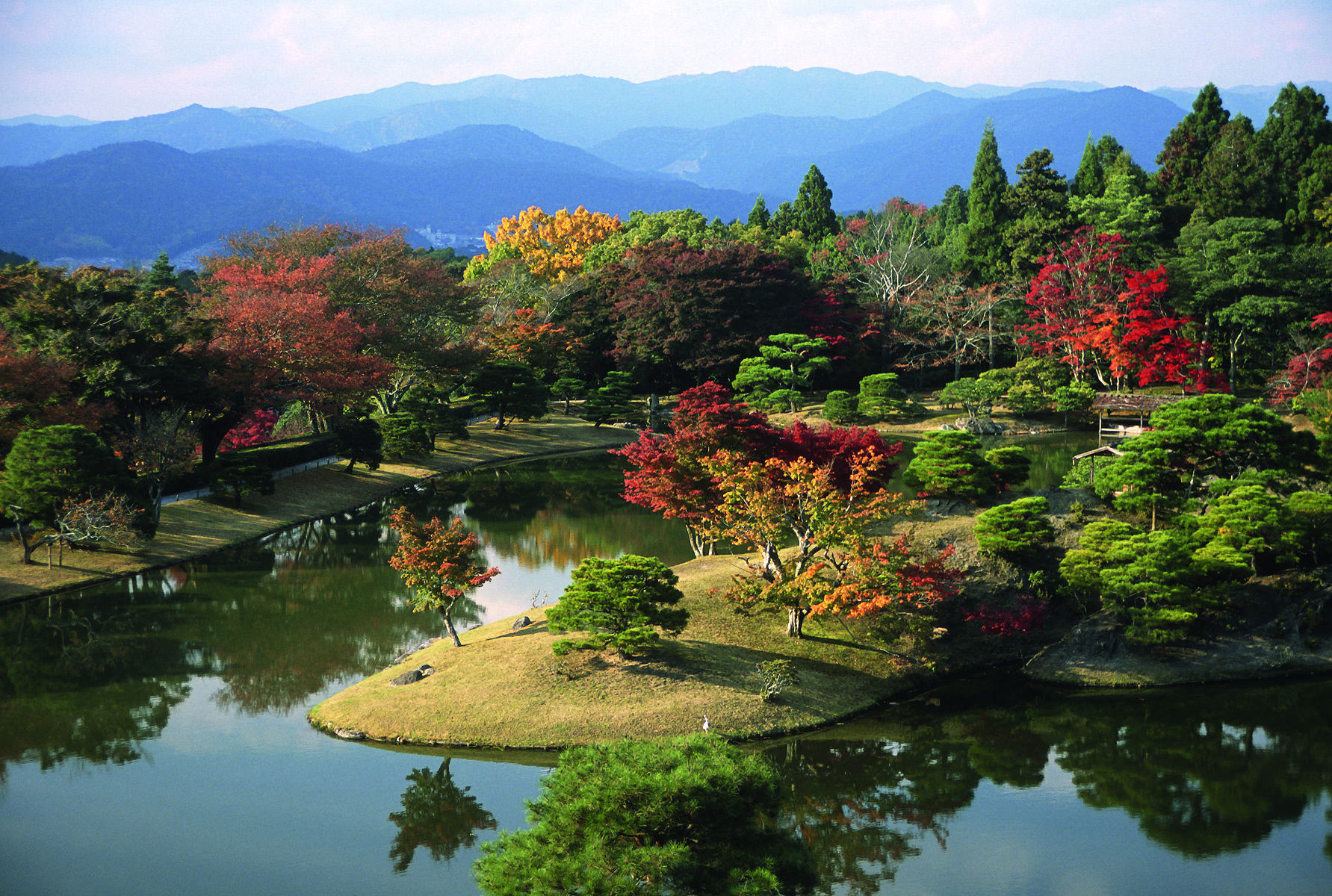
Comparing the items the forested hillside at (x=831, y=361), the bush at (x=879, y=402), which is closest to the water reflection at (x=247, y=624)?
the forested hillside at (x=831, y=361)

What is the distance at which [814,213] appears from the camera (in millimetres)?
64938

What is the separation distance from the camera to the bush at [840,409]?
43.3 meters

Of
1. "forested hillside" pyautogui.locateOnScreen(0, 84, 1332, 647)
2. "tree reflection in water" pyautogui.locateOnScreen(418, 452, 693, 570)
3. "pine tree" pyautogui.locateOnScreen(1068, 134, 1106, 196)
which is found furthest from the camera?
"pine tree" pyautogui.locateOnScreen(1068, 134, 1106, 196)

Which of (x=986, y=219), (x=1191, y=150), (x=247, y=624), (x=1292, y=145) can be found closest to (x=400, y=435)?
(x=247, y=624)

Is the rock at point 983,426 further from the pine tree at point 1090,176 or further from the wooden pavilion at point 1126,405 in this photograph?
the pine tree at point 1090,176

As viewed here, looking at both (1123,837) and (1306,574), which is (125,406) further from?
(1306,574)

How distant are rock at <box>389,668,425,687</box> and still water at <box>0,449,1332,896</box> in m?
1.27

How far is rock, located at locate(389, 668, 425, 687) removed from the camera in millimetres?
15648

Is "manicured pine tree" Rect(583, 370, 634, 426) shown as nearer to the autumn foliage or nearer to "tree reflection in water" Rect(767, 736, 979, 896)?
the autumn foliage

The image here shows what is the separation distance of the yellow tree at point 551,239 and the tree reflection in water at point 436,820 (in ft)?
172

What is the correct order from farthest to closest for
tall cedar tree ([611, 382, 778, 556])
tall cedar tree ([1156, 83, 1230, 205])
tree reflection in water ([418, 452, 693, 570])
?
tall cedar tree ([1156, 83, 1230, 205]) < tree reflection in water ([418, 452, 693, 570]) < tall cedar tree ([611, 382, 778, 556])

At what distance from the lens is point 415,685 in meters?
15.5

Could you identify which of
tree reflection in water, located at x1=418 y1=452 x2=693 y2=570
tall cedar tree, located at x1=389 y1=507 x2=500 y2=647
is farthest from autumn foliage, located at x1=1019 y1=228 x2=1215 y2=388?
tall cedar tree, located at x1=389 y1=507 x2=500 y2=647

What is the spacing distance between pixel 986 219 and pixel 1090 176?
7.52 meters
